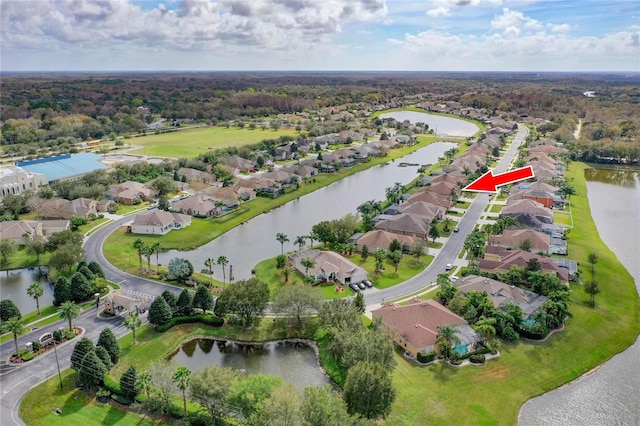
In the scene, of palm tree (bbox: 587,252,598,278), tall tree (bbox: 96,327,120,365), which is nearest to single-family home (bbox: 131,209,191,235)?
tall tree (bbox: 96,327,120,365)

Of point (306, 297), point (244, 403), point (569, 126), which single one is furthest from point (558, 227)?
point (569, 126)

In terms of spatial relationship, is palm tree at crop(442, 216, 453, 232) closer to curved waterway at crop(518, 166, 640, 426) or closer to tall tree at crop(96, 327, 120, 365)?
curved waterway at crop(518, 166, 640, 426)

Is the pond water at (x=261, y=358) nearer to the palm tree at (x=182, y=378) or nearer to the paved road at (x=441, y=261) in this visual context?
the palm tree at (x=182, y=378)

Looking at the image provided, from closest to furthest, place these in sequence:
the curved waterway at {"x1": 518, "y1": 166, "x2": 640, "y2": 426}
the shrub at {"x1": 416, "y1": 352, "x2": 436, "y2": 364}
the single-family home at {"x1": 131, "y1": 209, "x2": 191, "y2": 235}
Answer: the curved waterway at {"x1": 518, "y1": 166, "x2": 640, "y2": 426}, the shrub at {"x1": 416, "y1": 352, "x2": 436, "y2": 364}, the single-family home at {"x1": 131, "y1": 209, "x2": 191, "y2": 235}

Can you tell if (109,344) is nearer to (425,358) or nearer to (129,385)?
(129,385)

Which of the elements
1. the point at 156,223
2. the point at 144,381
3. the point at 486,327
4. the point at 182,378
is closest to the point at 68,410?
the point at 144,381

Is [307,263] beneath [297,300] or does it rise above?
beneath
